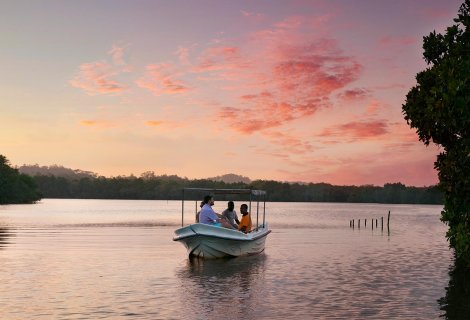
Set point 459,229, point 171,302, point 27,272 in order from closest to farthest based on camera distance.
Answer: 1. point 171,302
2. point 459,229
3. point 27,272

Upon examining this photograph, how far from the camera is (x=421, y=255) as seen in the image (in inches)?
1528

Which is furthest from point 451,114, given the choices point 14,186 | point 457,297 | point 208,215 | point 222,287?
point 14,186

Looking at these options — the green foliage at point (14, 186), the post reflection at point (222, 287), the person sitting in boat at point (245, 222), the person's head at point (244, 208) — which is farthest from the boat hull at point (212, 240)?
the green foliage at point (14, 186)

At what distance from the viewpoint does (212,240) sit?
3120 centimetres

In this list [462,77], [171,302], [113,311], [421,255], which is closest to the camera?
[113,311]

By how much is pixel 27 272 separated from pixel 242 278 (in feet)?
30.9

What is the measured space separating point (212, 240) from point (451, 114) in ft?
46.1

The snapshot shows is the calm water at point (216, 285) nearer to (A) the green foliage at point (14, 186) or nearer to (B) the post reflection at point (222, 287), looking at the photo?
(B) the post reflection at point (222, 287)

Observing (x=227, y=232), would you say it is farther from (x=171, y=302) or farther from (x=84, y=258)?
(x=171, y=302)

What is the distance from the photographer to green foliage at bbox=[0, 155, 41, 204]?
6107 inches

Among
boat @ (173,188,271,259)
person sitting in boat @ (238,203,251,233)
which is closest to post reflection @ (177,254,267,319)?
boat @ (173,188,271,259)

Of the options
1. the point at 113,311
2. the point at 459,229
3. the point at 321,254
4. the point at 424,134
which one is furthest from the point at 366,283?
the point at 321,254

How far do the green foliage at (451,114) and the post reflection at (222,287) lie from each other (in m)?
8.64

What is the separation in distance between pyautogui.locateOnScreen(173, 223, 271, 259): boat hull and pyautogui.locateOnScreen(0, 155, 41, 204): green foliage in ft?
430
